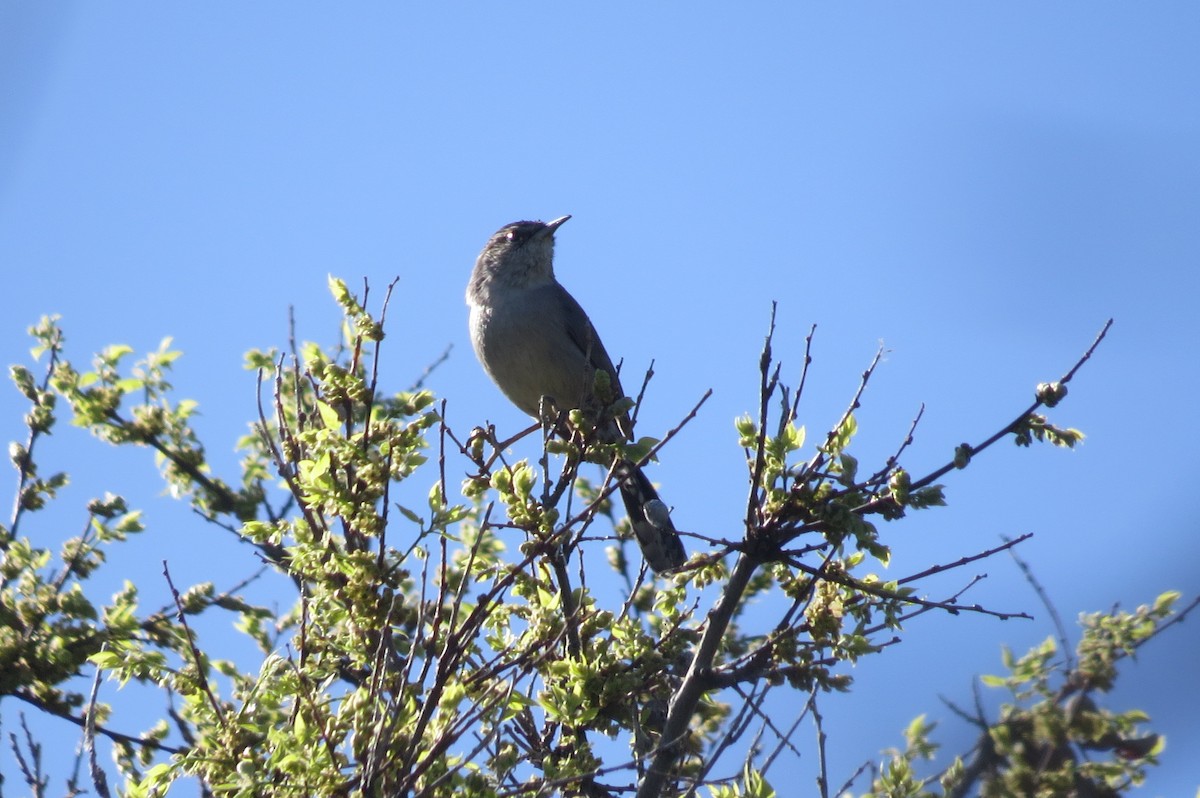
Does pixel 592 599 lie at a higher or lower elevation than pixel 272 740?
higher

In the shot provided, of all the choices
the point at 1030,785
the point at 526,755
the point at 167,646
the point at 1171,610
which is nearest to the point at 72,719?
the point at 167,646

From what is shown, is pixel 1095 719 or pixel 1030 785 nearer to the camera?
pixel 1030 785

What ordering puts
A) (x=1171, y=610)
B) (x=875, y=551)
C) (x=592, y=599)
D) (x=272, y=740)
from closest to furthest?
(x=272, y=740) → (x=875, y=551) → (x=592, y=599) → (x=1171, y=610)

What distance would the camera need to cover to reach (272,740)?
3.13 m

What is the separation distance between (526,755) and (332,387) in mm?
1421

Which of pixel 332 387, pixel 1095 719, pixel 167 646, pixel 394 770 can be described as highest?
pixel 167 646

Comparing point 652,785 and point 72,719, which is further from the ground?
point 72,719

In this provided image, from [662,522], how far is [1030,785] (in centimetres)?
161

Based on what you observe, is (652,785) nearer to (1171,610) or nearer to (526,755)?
(526,755)

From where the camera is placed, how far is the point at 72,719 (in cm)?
525

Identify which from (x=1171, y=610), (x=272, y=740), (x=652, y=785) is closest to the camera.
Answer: (x=272, y=740)

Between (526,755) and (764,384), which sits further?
(526,755)

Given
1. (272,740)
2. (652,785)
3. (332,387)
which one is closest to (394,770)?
(272,740)

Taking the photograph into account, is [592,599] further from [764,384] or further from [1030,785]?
[1030,785]
